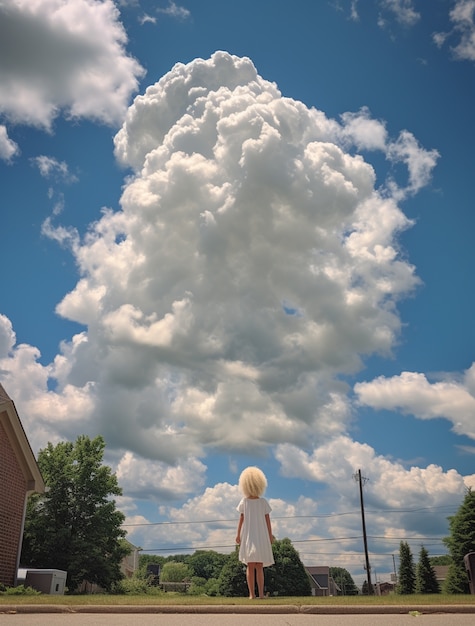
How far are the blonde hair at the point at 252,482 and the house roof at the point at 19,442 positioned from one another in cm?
1245

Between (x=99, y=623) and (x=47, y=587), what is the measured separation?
1873 cm

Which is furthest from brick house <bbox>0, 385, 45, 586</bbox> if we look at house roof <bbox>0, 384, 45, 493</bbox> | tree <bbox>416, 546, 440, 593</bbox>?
tree <bbox>416, 546, 440, 593</bbox>

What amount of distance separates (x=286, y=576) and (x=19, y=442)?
50394 millimetres

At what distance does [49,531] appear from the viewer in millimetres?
41594

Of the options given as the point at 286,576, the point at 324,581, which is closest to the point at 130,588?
the point at 286,576

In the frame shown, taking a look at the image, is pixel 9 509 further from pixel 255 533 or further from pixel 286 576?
pixel 286 576

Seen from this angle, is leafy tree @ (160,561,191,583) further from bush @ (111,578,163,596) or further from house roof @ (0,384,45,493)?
house roof @ (0,384,45,493)

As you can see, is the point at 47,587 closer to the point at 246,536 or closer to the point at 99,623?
the point at 246,536

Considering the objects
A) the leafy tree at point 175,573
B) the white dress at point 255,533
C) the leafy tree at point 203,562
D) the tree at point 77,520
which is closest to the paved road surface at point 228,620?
A: the white dress at point 255,533

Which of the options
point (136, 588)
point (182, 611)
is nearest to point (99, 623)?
point (182, 611)

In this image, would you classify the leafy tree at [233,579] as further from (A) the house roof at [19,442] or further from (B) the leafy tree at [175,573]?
(B) the leafy tree at [175,573]

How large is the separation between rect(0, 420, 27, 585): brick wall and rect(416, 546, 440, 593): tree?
39.3 meters

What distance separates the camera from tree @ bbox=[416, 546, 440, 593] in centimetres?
5075

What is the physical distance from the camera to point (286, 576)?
64.9 meters
